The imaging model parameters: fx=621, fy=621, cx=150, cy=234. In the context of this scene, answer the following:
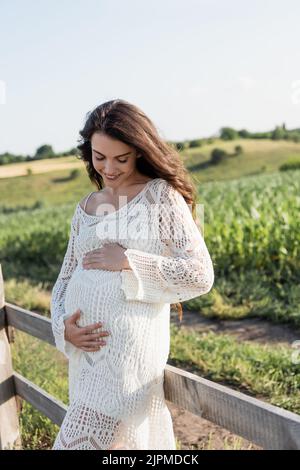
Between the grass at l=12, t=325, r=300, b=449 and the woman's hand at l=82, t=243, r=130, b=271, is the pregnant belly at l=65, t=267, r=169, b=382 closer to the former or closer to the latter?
the woman's hand at l=82, t=243, r=130, b=271

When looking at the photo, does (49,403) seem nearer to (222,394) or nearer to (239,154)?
(222,394)

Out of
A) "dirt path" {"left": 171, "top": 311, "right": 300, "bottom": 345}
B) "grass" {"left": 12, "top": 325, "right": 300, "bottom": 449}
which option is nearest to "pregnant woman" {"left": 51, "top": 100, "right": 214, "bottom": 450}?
"grass" {"left": 12, "top": 325, "right": 300, "bottom": 449}

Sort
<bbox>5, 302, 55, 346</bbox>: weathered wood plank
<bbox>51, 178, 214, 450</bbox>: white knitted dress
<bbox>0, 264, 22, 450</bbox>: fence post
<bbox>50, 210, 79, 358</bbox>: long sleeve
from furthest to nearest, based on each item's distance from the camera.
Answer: <bbox>0, 264, 22, 450</bbox>: fence post → <bbox>5, 302, 55, 346</bbox>: weathered wood plank → <bbox>50, 210, 79, 358</bbox>: long sleeve → <bbox>51, 178, 214, 450</bbox>: white knitted dress

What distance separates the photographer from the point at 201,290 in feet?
6.73

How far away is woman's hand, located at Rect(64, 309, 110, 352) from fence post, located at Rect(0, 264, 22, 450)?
131 centimetres

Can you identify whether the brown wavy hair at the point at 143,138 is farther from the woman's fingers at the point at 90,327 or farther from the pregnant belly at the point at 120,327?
the woman's fingers at the point at 90,327

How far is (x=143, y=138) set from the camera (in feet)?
6.76

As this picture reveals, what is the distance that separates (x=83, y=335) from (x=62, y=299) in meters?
0.30

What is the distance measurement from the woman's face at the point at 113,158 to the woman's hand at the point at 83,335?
48 cm

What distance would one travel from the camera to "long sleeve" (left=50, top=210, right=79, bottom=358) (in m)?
2.20

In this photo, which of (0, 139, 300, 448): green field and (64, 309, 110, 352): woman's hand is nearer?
(64, 309, 110, 352): woman's hand

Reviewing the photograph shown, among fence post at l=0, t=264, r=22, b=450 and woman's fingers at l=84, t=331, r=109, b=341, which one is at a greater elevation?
woman's fingers at l=84, t=331, r=109, b=341
